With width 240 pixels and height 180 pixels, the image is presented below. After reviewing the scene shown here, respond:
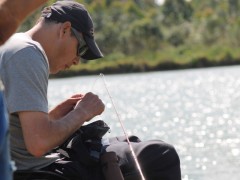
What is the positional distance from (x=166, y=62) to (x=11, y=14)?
162 ft

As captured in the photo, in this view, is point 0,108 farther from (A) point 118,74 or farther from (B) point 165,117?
(A) point 118,74

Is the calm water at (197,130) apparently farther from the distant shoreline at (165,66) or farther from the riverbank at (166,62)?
the distant shoreline at (165,66)

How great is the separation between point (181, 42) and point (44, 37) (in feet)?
181

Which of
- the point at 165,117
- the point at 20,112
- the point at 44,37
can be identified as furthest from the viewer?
the point at 165,117

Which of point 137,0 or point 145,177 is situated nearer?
point 145,177

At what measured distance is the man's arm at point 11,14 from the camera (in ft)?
7.75

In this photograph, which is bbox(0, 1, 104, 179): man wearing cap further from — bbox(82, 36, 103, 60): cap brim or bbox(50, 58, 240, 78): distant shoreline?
bbox(50, 58, 240, 78): distant shoreline

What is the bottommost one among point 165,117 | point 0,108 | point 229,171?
point 165,117

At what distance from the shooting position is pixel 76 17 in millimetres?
3453

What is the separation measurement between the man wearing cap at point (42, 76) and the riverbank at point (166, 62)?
44433mm

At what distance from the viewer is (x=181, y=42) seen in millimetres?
58406

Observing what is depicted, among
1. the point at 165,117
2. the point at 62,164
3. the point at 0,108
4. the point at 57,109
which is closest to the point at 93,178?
the point at 62,164

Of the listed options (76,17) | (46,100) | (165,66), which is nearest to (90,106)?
(46,100)

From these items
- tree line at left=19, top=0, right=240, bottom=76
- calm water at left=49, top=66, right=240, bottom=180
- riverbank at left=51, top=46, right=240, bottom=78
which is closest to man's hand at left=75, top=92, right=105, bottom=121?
calm water at left=49, top=66, right=240, bottom=180
